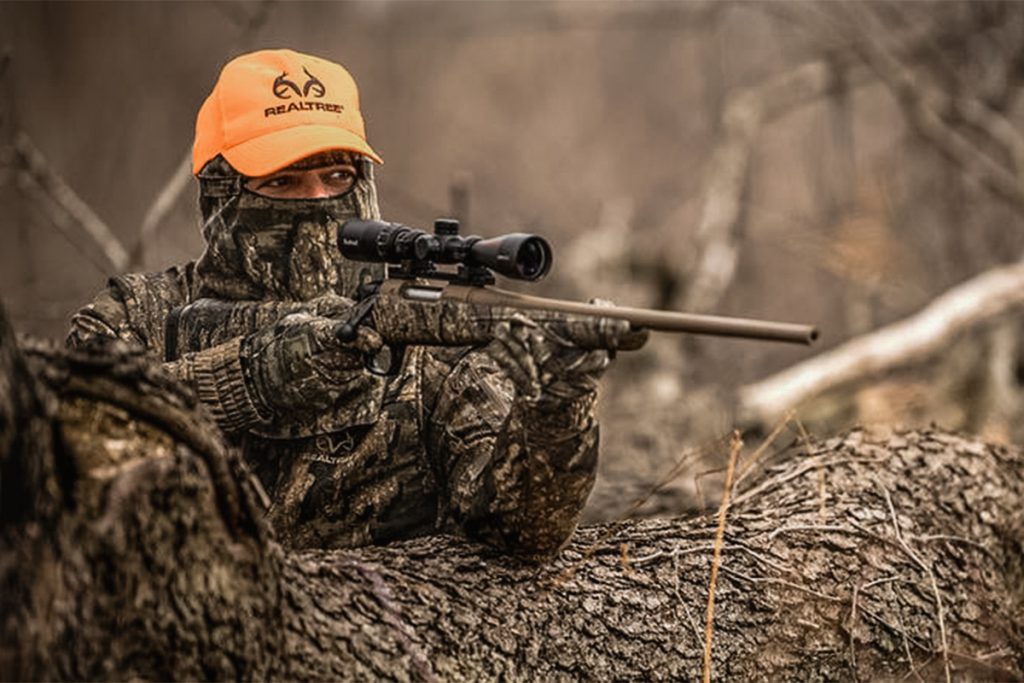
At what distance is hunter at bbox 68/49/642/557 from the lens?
3688mm

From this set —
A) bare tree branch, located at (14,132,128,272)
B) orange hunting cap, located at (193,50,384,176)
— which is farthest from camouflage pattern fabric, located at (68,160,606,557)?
bare tree branch, located at (14,132,128,272)

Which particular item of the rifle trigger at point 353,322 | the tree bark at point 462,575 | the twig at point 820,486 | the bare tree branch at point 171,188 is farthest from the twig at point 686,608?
the bare tree branch at point 171,188

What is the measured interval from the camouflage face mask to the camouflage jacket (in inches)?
8.2

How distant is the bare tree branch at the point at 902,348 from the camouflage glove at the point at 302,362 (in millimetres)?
6097

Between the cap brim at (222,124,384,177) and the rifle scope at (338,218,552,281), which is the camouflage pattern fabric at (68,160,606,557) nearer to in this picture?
the cap brim at (222,124,384,177)

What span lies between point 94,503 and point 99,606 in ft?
0.67

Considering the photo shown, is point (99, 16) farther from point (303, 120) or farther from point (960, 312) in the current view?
point (303, 120)

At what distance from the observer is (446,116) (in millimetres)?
22719

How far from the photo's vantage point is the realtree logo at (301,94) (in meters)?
3.86

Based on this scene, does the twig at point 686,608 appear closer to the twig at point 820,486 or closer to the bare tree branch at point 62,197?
the twig at point 820,486

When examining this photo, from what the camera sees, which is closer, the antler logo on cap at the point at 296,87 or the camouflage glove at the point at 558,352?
the camouflage glove at the point at 558,352

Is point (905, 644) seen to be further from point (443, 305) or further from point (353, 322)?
point (353, 322)

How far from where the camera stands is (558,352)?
326 centimetres

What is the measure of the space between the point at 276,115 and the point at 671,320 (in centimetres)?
141
